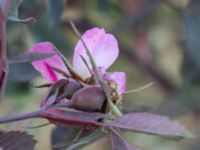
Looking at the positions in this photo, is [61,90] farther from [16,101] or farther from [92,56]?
[16,101]

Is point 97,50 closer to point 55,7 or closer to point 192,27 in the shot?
point 55,7

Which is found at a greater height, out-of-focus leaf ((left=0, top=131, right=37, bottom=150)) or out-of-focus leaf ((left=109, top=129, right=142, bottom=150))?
out-of-focus leaf ((left=109, top=129, right=142, bottom=150))

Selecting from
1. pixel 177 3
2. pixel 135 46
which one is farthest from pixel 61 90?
pixel 135 46

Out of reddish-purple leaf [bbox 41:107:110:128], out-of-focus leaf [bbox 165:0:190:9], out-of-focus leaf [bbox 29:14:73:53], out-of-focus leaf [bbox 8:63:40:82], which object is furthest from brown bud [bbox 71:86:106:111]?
out-of-focus leaf [bbox 165:0:190:9]

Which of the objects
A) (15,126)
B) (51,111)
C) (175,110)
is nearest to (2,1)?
(51,111)

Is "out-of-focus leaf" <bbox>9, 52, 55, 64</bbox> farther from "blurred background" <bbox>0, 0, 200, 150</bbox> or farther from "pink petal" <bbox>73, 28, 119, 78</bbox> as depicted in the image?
"blurred background" <bbox>0, 0, 200, 150</bbox>

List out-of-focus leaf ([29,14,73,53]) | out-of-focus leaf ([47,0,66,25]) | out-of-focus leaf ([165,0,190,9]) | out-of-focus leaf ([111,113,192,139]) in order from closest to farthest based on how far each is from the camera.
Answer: out-of-focus leaf ([111,113,192,139]) < out-of-focus leaf ([47,0,66,25]) < out-of-focus leaf ([29,14,73,53]) < out-of-focus leaf ([165,0,190,9])

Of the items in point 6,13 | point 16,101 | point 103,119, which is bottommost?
Result: point 16,101
